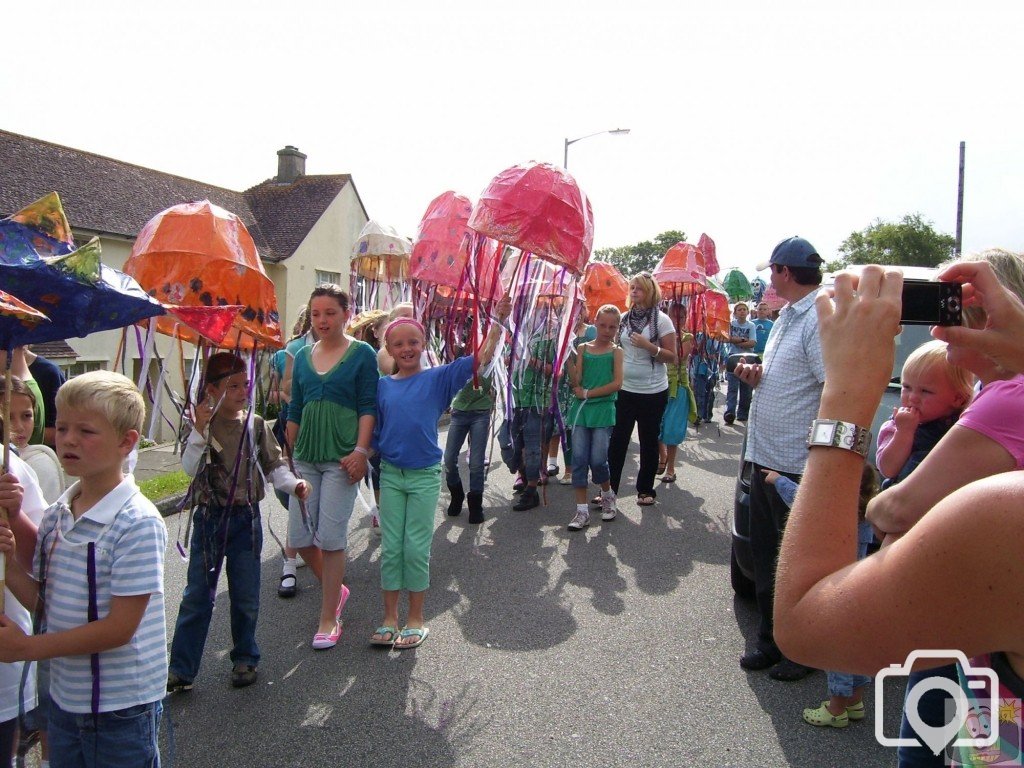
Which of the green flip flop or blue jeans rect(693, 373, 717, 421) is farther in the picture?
blue jeans rect(693, 373, 717, 421)

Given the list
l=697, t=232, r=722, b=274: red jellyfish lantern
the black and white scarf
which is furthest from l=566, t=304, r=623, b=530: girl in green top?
l=697, t=232, r=722, b=274: red jellyfish lantern

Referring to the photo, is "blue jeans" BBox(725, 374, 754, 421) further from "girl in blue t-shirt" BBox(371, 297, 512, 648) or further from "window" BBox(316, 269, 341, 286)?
"window" BBox(316, 269, 341, 286)

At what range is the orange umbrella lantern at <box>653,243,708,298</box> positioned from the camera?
923 centimetres

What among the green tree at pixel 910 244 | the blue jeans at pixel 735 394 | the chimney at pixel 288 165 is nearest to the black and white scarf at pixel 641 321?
the blue jeans at pixel 735 394

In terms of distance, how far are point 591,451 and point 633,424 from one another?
20.7 inches

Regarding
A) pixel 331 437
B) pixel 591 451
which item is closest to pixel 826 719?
pixel 331 437

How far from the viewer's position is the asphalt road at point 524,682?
9.84ft

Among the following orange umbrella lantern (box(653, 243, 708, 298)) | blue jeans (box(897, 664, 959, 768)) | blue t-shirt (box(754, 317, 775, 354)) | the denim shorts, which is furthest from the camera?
blue t-shirt (box(754, 317, 775, 354))

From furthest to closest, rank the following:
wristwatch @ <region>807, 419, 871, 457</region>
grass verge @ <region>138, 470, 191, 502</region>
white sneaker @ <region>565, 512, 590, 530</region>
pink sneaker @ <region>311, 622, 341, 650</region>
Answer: grass verge @ <region>138, 470, 191, 502</region>
white sneaker @ <region>565, 512, 590, 530</region>
pink sneaker @ <region>311, 622, 341, 650</region>
wristwatch @ <region>807, 419, 871, 457</region>

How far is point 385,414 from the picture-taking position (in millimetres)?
4215

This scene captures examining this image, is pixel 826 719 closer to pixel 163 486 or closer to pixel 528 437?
pixel 528 437

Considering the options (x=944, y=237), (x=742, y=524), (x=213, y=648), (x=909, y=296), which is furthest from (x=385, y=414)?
(x=944, y=237)

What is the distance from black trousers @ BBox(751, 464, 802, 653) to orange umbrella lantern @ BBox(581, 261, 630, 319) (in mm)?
5049

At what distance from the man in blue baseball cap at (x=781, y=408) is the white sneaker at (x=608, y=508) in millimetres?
2519
